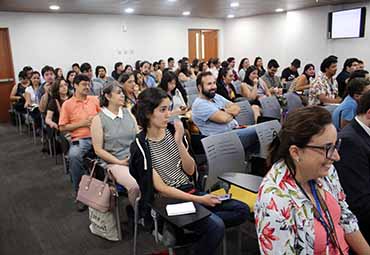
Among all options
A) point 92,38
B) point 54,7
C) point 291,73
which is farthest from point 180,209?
point 92,38

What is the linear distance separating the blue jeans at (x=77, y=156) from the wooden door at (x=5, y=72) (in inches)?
225

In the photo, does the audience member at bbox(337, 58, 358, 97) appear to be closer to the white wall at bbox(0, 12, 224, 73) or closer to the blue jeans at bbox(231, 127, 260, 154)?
the blue jeans at bbox(231, 127, 260, 154)

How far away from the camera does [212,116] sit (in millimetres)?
3244

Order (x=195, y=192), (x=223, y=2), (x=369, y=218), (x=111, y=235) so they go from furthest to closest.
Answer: (x=223, y=2) → (x=111, y=235) → (x=195, y=192) → (x=369, y=218)

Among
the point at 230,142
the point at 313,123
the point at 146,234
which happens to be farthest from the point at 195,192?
the point at 313,123

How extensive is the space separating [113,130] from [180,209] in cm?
131

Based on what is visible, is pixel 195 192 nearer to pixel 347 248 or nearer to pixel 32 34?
pixel 347 248

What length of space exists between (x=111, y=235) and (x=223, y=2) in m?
6.13

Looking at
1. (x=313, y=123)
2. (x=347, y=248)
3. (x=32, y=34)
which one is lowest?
(x=347, y=248)

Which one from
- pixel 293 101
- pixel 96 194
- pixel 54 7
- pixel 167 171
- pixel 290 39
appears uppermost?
pixel 54 7

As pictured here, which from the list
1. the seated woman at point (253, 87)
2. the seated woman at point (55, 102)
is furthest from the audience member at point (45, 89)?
the seated woman at point (253, 87)

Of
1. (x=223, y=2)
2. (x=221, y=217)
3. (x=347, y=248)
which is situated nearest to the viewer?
(x=347, y=248)

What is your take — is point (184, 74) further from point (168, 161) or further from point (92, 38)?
point (168, 161)

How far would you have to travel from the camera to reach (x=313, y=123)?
4.02 ft
